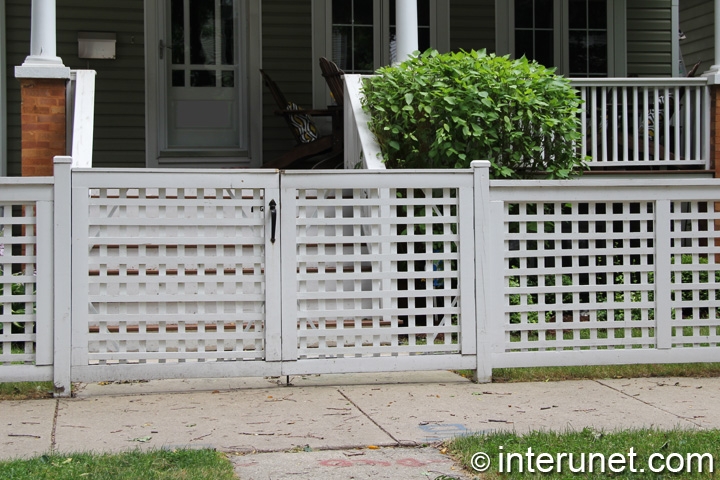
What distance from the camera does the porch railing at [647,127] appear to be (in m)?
9.05

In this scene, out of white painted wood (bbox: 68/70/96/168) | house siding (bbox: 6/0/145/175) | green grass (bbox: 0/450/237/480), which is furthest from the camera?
house siding (bbox: 6/0/145/175)

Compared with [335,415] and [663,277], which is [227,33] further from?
[335,415]

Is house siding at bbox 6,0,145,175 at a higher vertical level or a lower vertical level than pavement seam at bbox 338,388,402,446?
higher

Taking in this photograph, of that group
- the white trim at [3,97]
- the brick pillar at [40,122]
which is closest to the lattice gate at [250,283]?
the brick pillar at [40,122]

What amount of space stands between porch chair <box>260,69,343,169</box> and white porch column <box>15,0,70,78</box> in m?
2.74

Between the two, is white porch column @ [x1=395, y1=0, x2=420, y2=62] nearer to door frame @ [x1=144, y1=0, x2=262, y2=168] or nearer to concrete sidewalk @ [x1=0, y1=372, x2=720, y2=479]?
door frame @ [x1=144, y1=0, x2=262, y2=168]

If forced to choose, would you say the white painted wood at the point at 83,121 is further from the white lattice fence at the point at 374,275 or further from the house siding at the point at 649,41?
the house siding at the point at 649,41

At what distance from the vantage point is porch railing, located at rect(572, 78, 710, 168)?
356 inches

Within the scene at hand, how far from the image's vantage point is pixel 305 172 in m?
5.36

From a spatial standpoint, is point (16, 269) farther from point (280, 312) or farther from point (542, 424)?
point (542, 424)

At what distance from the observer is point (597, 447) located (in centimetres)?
386

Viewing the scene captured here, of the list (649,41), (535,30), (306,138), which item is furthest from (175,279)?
(649,41)

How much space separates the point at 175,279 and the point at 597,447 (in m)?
2.57

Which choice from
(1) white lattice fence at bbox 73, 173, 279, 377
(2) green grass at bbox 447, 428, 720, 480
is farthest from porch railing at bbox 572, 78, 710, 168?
(2) green grass at bbox 447, 428, 720, 480
